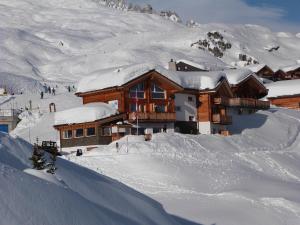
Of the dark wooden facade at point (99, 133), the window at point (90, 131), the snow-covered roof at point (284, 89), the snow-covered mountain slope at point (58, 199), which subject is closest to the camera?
the snow-covered mountain slope at point (58, 199)

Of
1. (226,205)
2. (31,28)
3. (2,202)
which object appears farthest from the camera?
(31,28)

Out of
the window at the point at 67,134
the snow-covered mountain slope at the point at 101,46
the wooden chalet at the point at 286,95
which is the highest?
the snow-covered mountain slope at the point at 101,46

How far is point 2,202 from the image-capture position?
35.1 feet

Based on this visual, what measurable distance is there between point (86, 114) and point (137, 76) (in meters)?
4.62

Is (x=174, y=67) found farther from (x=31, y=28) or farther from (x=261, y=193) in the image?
(x=31, y=28)

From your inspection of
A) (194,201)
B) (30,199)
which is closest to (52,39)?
(194,201)

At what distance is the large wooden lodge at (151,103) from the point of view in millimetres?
43719

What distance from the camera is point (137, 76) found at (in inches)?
1790

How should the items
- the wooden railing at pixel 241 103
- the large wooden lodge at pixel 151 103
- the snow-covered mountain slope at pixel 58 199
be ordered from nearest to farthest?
1. the snow-covered mountain slope at pixel 58 199
2. the large wooden lodge at pixel 151 103
3. the wooden railing at pixel 241 103

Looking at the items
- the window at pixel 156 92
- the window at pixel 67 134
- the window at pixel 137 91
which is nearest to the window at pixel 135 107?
the window at pixel 137 91

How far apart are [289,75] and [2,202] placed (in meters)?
82.7

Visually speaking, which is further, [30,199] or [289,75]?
[289,75]

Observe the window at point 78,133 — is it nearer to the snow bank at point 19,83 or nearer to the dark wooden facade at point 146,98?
the dark wooden facade at point 146,98

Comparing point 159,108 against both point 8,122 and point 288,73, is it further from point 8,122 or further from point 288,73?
point 288,73
